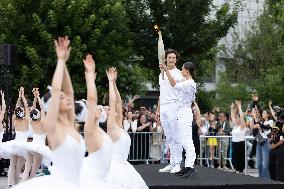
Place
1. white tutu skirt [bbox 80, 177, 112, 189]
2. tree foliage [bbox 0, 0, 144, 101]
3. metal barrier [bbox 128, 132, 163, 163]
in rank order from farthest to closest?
tree foliage [bbox 0, 0, 144, 101]
metal barrier [bbox 128, 132, 163, 163]
white tutu skirt [bbox 80, 177, 112, 189]

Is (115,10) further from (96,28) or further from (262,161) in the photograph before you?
(262,161)

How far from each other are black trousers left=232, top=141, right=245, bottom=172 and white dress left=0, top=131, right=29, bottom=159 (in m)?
6.40

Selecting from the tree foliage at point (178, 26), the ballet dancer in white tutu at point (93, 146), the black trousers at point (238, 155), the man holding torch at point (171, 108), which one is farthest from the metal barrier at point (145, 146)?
the ballet dancer in white tutu at point (93, 146)

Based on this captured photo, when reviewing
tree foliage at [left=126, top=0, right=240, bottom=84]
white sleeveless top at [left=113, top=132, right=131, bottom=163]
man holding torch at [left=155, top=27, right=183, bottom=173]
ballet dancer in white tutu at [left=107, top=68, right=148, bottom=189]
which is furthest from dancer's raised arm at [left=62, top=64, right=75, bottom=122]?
tree foliage at [left=126, top=0, right=240, bottom=84]

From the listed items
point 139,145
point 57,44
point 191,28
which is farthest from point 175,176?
point 191,28

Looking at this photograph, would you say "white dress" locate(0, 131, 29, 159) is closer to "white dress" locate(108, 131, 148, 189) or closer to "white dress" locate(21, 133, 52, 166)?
"white dress" locate(21, 133, 52, 166)

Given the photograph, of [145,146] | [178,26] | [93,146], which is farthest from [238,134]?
[93,146]

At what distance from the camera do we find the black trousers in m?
17.8

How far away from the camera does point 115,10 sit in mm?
25562

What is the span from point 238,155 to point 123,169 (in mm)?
9366

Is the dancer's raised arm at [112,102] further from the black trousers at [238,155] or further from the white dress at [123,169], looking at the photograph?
the black trousers at [238,155]

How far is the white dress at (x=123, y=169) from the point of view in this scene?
28.8 ft

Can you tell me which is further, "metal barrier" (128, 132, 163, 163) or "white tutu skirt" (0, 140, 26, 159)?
"metal barrier" (128, 132, 163, 163)

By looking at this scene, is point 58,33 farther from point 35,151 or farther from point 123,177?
point 123,177
